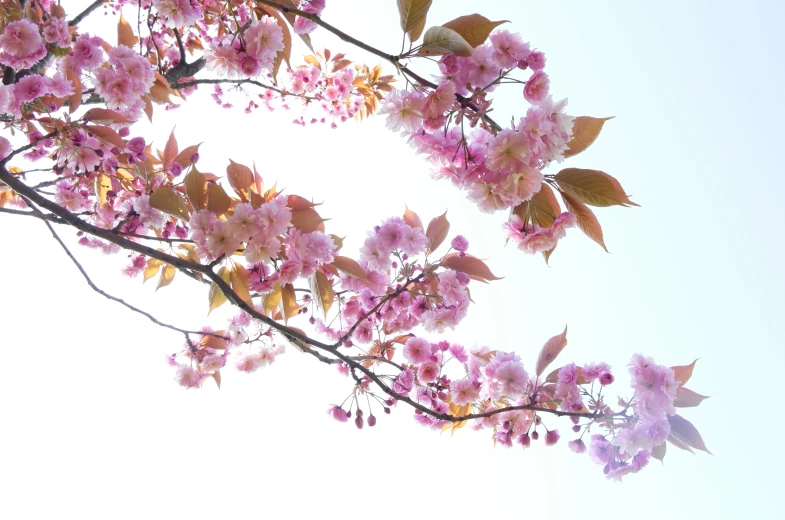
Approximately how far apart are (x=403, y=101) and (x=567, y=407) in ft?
4.08

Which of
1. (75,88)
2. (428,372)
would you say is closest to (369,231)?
(428,372)

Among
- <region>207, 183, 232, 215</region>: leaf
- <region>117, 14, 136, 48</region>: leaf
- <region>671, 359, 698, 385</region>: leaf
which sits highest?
<region>117, 14, 136, 48</region>: leaf

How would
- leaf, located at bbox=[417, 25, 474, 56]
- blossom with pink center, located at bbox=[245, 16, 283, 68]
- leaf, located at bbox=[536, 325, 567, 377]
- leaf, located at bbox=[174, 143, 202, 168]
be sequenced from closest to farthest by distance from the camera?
1. leaf, located at bbox=[417, 25, 474, 56]
2. blossom with pink center, located at bbox=[245, 16, 283, 68]
3. leaf, located at bbox=[174, 143, 202, 168]
4. leaf, located at bbox=[536, 325, 567, 377]

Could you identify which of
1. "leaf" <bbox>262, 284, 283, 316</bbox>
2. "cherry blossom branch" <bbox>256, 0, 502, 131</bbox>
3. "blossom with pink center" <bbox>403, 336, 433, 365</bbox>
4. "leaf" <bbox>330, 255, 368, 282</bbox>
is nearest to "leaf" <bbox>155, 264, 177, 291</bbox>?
"leaf" <bbox>262, 284, 283, 316</bbox>

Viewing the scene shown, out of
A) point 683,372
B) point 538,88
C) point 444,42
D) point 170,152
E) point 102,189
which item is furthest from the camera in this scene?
point 102,189

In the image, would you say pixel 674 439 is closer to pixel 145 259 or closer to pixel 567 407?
pixel 567 407

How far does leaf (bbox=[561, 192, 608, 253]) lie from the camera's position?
48.1 inches

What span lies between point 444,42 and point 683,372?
1368 mm

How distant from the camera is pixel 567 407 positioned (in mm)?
1737

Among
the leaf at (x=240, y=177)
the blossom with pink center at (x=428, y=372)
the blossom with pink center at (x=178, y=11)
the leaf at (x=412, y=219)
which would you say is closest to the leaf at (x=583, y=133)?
the leaf at (x=412, y=219)

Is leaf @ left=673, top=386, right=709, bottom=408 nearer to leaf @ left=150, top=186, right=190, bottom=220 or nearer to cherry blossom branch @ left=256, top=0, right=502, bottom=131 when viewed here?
cherry blossom branch @ left=256, top=0, right=502, bottom=131

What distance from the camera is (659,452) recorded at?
1648 mm

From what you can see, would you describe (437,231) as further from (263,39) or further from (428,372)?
(263,39)

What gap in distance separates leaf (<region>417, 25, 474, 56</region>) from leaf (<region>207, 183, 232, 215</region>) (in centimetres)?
67
